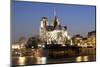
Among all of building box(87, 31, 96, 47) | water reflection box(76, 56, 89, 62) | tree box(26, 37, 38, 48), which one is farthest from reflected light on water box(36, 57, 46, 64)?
building box(87, 31, 96, 47)

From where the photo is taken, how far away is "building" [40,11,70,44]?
3.57 meters

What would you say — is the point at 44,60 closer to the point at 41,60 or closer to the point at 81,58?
the point at 41,60

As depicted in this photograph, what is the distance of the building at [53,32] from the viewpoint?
3570 millimetres

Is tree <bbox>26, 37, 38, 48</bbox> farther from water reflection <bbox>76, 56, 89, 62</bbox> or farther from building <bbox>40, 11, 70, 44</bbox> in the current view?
water reflection <bbox>76, 56, 89, 62</bbox>

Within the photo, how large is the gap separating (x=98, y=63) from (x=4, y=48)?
1506mm

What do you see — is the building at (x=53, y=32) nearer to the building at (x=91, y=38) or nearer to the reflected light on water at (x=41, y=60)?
the reflected light on water at (x=41, y=60)

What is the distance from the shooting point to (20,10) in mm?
3459

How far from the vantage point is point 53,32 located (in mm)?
3637

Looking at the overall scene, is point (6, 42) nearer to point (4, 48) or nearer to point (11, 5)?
point (4, 48)

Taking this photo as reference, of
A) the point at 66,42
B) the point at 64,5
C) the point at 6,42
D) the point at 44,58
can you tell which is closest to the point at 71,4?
the point at 64,5

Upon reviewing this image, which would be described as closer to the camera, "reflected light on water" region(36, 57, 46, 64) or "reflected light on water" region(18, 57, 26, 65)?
"reflected light on water" region(18, 57, 26, 65)

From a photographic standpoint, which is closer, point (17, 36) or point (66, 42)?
point (17, 36)

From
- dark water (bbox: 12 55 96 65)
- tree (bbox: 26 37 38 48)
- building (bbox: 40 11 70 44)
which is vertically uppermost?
building (bbox: 40 11 70 44)

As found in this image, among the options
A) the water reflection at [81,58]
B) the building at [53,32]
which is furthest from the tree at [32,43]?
the water reflection at [81,58]
